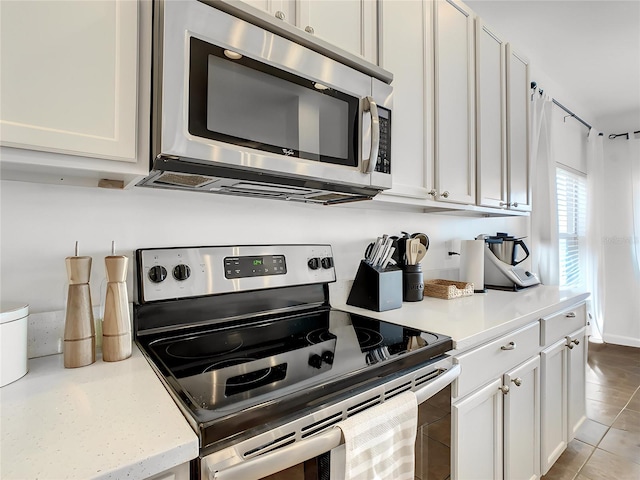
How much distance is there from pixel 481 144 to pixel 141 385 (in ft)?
6.24

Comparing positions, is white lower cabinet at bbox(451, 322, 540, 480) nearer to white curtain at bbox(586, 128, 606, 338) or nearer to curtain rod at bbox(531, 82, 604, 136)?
curtain rod at bbox(531, 82, 604, 136)

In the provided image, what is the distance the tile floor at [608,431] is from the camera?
1843 millimetres

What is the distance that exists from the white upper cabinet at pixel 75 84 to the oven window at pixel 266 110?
0.13 metres

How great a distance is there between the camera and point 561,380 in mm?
1793

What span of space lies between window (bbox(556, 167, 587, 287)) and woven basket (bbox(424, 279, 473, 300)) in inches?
85.6

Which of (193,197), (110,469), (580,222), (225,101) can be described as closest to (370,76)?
(225,101)

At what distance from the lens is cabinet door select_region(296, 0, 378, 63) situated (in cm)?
115

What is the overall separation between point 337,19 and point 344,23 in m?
0.03

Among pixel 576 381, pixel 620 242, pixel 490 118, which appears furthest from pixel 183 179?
pixel 620 242

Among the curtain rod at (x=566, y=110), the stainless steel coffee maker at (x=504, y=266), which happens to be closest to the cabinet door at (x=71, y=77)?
the stainless steel coffee maker at (x=504, y=266)

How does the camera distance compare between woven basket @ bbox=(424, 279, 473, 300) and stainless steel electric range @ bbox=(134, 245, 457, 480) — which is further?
woven basket @ bbox=(424, 279, 473, 300)

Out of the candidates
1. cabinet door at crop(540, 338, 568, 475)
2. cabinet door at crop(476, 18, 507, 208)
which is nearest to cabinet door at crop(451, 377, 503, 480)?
cabinet door at crop(540, 338, 568, 475)

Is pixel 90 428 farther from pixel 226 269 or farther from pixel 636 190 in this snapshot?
pixel 636 190

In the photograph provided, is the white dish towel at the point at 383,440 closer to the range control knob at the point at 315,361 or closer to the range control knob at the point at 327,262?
the range control knob at the point at 315,361
